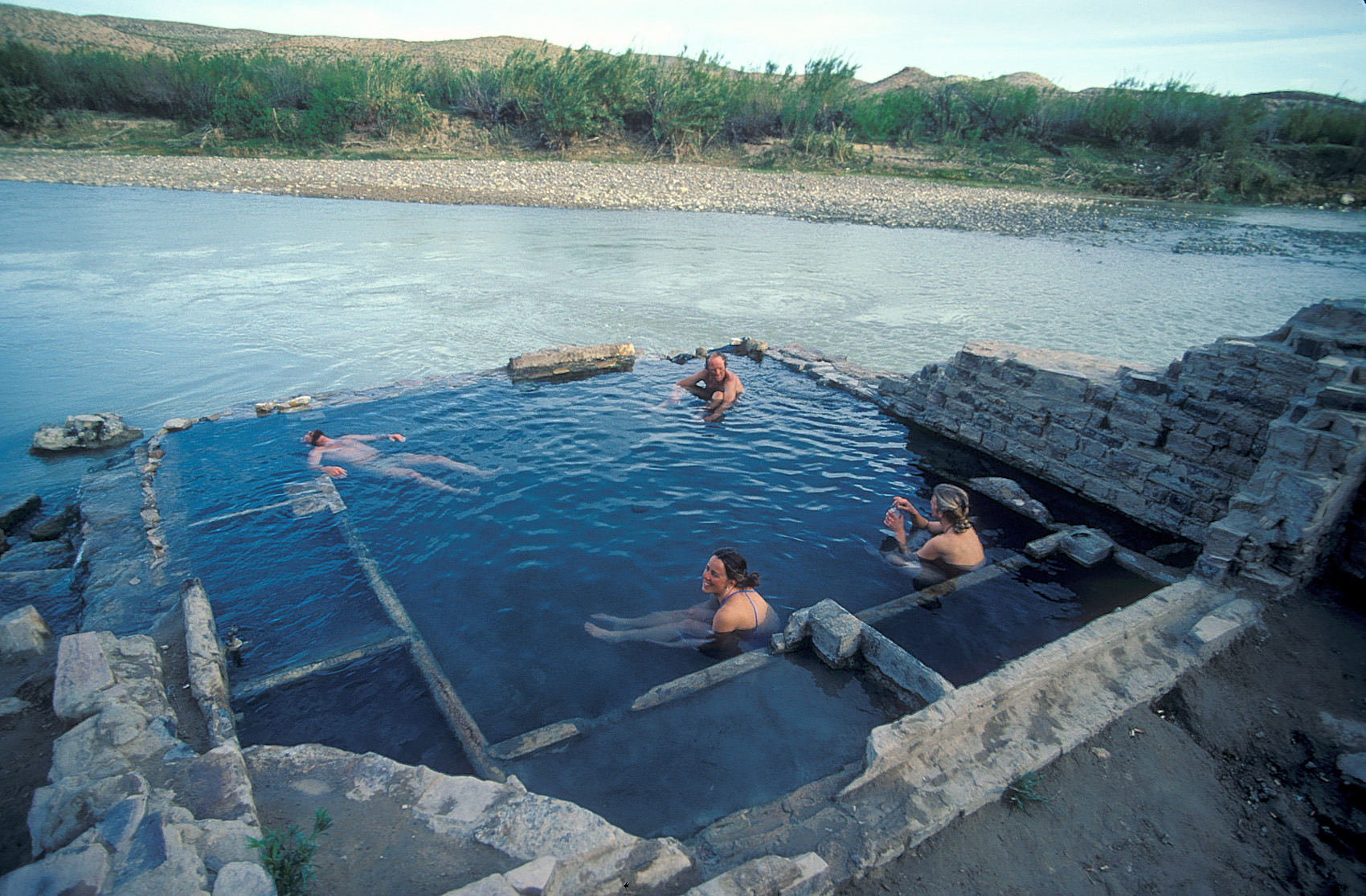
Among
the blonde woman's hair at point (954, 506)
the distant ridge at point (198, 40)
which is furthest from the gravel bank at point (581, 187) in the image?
the distant ridge at point (198, 40)

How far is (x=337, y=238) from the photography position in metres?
21.2

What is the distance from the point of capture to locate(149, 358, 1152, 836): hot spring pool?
14.5ft

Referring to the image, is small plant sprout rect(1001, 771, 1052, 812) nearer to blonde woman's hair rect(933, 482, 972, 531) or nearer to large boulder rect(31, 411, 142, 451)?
blonde woman's hair rect(933, 482, 972, 531)

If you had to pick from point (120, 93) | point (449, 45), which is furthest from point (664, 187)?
point (449, 45)

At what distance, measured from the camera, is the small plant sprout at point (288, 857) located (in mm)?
2830

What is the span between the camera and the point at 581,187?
33.6 metres

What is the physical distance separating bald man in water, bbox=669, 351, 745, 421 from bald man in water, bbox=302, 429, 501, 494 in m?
3.59

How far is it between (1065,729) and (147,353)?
15.2m

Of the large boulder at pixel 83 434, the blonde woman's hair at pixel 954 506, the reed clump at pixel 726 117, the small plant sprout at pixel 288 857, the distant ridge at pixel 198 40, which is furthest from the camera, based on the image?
the distant ridge at pixel 198 40

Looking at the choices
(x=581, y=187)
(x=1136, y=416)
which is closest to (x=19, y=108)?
(x=581, y=187)

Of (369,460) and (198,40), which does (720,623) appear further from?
(198,40)

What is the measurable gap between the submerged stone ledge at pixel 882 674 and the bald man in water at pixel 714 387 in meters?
3.97

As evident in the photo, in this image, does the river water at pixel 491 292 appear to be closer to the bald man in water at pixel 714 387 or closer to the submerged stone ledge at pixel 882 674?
the bald man in water at pixel 714 387

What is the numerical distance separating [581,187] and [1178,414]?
3191 centimetres
